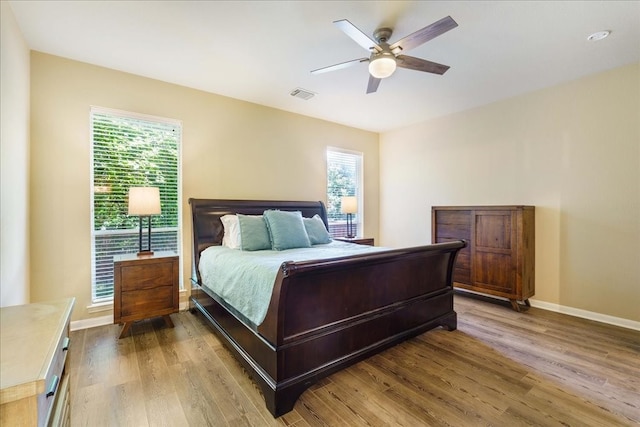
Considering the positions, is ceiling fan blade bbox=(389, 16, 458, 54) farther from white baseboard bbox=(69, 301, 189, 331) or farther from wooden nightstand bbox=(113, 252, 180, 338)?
white baseboard bbox=(69, 301, 189, 331)

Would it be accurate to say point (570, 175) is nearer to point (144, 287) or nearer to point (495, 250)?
point (495, 250)

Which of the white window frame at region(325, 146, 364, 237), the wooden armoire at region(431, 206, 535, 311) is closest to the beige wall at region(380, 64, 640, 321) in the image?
the wooden armoire at region(431, 206, 535, 311)

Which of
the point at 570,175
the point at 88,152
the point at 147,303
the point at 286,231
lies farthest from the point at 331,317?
the point at 570,175

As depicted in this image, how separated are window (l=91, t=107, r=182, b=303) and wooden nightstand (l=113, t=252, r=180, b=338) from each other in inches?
12.5

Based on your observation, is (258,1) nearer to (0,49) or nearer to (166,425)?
(0,49)

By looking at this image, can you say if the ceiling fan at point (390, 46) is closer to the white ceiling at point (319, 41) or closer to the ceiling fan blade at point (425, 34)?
the ceiling fan blade at point (425, 34)

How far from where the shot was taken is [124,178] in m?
3.14

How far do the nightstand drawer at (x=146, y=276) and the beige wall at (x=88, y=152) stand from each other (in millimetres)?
583

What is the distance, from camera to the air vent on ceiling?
3.63 metres

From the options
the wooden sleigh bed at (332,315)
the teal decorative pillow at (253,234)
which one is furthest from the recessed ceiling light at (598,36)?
the teal decorative pillow at (253,234)

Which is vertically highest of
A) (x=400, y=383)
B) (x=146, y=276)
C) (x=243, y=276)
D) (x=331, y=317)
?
(x=243, y=276)

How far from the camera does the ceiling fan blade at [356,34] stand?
6.37 ft

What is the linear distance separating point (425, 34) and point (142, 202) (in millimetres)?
2910

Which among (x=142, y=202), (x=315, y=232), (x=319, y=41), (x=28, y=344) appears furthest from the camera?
(x=315, y=232)
